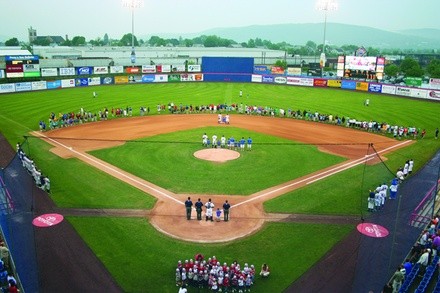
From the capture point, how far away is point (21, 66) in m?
61.3

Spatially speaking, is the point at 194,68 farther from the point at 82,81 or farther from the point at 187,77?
the point at 82,81

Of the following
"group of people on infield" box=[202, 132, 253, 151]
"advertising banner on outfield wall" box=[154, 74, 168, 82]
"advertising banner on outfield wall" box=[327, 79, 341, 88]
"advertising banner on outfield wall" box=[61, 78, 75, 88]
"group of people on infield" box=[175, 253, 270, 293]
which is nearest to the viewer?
"group of people on infield" box=[175, 253, 270, 293]

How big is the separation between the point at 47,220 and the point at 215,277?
10166mm

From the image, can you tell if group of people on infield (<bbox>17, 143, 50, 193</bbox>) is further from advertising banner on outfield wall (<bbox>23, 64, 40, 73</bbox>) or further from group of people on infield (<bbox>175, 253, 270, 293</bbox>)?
advertising banner on outfield wall (<bbox>23, 64, 40, 73</bbox>)

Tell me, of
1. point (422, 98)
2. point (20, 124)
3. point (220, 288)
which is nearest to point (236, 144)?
point (220, 288)

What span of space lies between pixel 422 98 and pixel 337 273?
55.4 metres

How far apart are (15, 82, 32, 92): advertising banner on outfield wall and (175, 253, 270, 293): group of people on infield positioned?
191ft

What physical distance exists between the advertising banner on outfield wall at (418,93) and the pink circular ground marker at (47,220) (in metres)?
59.7

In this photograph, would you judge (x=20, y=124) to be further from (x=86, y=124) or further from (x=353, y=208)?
(x=353, y=208)

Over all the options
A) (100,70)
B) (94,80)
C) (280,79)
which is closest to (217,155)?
(94,80)

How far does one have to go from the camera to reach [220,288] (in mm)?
14867

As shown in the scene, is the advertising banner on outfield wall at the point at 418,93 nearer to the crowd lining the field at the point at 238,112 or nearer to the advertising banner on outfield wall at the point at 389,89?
the advertising banner on outfield wall at the point at 389,89

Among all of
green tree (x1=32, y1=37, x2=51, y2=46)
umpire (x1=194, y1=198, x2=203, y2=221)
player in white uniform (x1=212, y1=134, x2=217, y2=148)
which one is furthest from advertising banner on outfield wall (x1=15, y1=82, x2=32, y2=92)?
green tree (x1=32, y1=37, x2=51, y2=46)

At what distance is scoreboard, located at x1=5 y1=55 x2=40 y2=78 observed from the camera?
60.0 m
